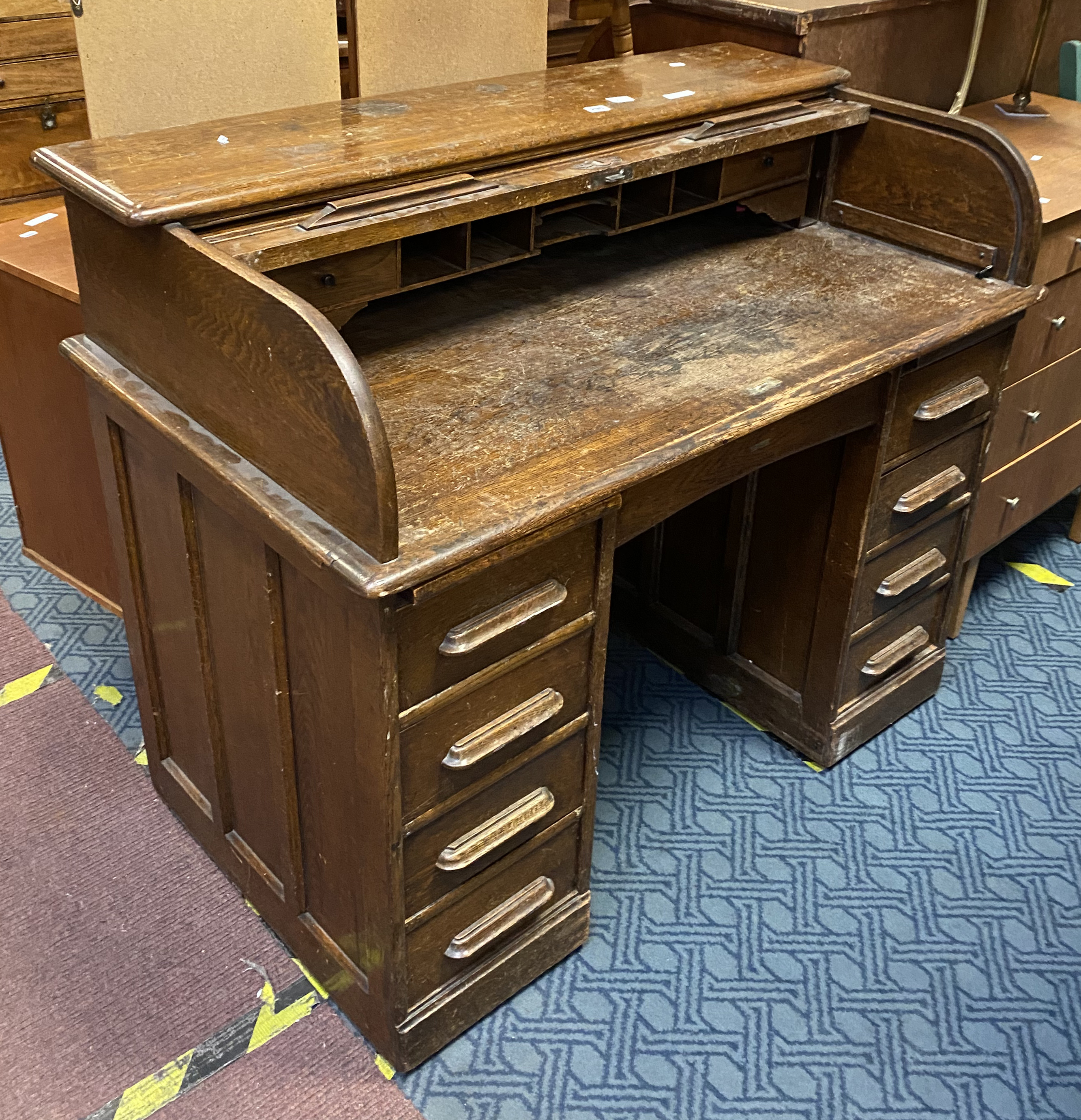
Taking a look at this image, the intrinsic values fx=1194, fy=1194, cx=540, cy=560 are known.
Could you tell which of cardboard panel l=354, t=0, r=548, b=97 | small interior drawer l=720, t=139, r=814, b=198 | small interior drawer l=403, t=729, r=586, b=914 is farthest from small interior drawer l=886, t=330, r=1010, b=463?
cardboard panel l=354, t=0, r=548, b=97

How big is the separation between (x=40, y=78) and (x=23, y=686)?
1.88 metres

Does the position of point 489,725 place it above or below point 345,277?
below

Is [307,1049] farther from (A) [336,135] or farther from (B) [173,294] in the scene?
(A) [336,135]

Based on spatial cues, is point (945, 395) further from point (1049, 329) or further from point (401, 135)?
point (401, 135)

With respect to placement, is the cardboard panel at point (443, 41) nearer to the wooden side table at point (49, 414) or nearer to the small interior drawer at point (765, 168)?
the small interior drawer at point (765, 168)

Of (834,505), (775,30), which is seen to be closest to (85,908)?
(834,505)

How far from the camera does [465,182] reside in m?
1.58

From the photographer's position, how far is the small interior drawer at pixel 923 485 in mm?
2037

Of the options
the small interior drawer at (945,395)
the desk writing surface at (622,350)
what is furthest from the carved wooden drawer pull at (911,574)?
the desk writing surface at (622,350)

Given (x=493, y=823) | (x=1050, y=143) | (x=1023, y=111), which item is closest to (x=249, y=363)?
(x=493, y=823)

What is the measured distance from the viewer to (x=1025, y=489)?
2.61m

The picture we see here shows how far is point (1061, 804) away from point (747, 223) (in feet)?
4.06

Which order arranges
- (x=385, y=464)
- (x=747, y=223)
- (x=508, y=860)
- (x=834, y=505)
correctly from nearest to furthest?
(x=385, y=464) → (x=508, y=860) → (x=834, y=505) → (x=747, y=223)

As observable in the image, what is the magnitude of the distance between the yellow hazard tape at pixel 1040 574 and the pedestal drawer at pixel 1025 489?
16 cm
